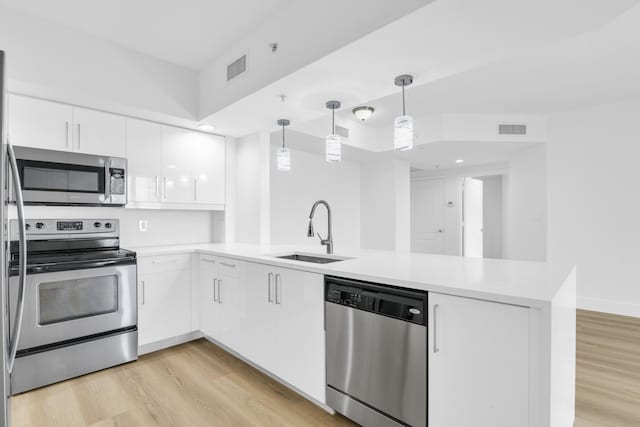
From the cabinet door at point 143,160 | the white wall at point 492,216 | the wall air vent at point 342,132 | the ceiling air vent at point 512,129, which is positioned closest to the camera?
the cabinet door at point 143,160

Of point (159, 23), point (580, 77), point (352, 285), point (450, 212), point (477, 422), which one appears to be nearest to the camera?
point (477, 422)

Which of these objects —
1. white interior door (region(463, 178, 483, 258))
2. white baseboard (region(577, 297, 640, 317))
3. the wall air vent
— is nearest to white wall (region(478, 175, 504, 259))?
white interior door (region(463, 178, 483, 258))

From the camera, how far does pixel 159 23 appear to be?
232 cm

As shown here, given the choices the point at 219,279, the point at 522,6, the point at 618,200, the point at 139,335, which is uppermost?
the point at 522,6

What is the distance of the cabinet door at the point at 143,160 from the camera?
289 cm

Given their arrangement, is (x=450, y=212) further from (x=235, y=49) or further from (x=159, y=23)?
(x=159, y=23)

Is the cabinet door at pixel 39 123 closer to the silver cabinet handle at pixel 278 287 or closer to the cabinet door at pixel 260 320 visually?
the cabinet door at pixel 260 320

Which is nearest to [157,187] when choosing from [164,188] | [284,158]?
[164,188]

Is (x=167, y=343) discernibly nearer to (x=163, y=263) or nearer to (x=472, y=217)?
(x=163, y=263)

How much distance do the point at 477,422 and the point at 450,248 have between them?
19.0 ft

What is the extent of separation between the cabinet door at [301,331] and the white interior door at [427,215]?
544 cm

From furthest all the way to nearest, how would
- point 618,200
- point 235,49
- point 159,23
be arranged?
point 618,200
point 235,49
point 159,23

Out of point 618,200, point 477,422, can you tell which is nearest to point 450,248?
point 618,200

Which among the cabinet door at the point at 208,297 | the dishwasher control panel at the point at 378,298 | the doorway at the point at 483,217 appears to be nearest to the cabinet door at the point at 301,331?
the dishwasher control panel at the point at 378,298
